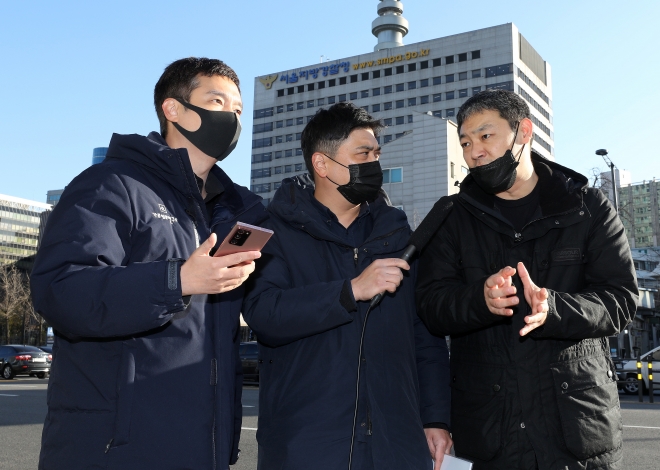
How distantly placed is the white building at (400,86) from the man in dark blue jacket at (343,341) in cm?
8723

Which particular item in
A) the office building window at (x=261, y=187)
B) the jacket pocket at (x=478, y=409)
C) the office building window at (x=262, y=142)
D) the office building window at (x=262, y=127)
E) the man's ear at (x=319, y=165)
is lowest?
the jacket pocket at (x=478, y=409)

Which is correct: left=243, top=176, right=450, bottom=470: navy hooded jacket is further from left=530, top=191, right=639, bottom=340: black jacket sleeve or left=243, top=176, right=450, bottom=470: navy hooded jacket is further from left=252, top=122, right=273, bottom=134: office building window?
left=252, top=122, right=273, bottom=134: office building window

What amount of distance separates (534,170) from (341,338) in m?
1.47

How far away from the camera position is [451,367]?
131 inches

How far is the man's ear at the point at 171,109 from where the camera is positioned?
3.30m

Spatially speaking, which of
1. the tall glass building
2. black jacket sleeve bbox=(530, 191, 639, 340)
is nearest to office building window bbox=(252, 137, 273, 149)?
the tall glass building

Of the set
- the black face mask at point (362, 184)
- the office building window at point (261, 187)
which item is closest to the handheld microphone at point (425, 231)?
the black face mask at point (362, 184)

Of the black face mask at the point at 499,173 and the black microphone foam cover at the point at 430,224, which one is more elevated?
the black face mask at the point at 499,173

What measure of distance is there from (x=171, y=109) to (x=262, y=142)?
364ft

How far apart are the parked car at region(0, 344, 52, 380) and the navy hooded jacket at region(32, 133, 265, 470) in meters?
26.4

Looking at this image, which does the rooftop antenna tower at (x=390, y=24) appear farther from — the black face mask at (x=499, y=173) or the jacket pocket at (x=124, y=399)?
the jacket pocket at (x=124, y=399)

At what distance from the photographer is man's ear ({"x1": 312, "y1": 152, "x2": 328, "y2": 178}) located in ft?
12.4

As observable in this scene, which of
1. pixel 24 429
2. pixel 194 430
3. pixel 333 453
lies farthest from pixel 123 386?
pixel 24 429

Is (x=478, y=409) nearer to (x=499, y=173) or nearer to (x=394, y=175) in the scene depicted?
(x=499, y=173)
